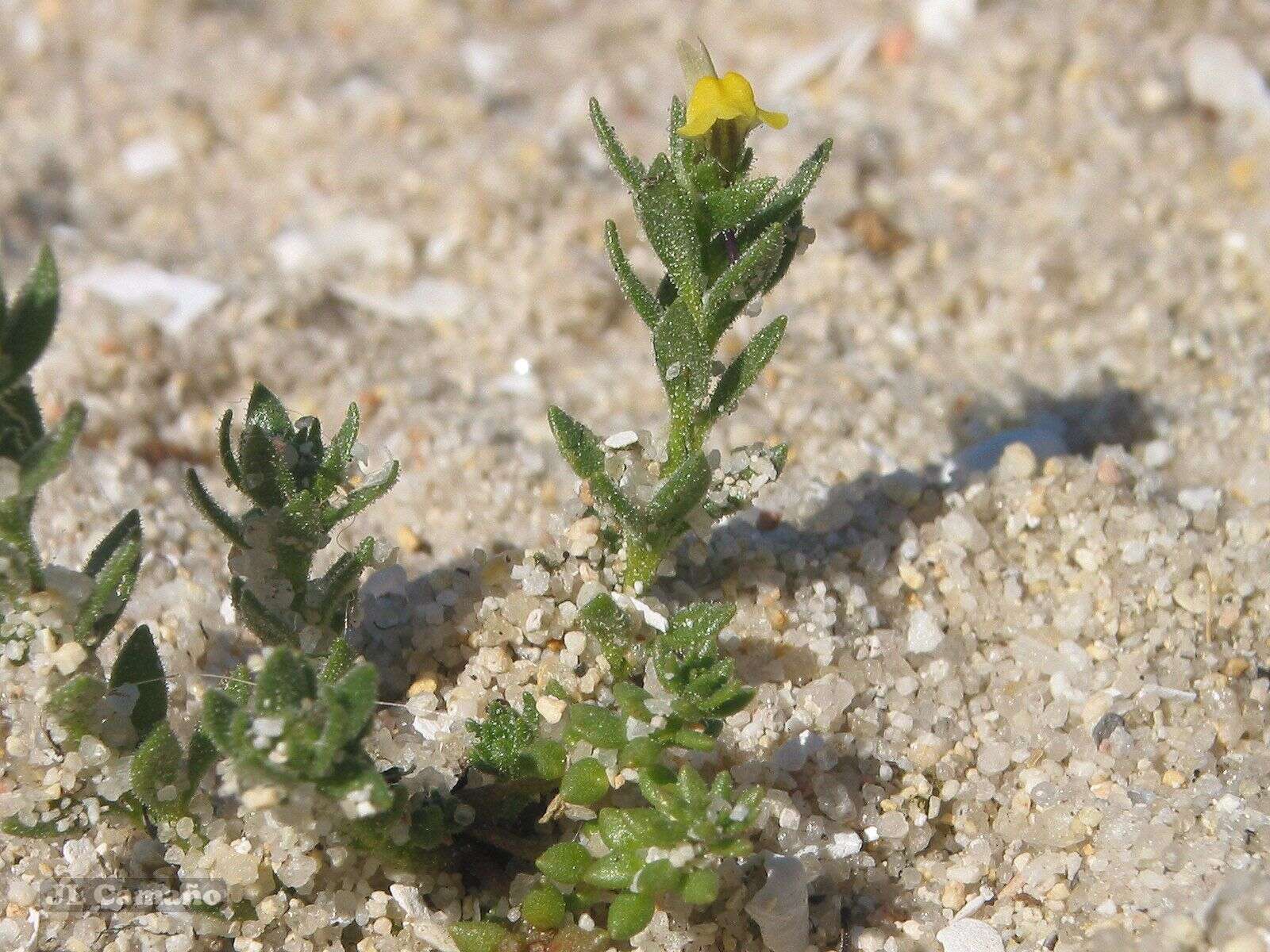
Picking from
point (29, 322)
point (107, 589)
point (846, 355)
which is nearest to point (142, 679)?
point (107, 589)

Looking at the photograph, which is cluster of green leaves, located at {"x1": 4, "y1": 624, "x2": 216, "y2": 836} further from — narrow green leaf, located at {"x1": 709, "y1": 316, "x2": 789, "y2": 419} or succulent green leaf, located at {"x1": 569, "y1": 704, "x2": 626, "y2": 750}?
narrow green leaf, located at {"x1": 709, "y1": 316, "x2": 789, "y2": 419}

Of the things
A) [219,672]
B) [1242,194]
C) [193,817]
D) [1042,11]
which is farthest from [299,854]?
[1042,11]

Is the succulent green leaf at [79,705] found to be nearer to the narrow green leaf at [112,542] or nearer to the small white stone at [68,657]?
the small white stone at [68,657]

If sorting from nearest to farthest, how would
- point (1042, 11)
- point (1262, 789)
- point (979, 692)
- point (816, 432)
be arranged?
point (1262, 789) < point (979, 692) < point (816, 432) < point (1042, 11)

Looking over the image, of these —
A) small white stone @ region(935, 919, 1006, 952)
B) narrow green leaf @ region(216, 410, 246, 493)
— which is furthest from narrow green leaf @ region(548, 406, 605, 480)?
small white stone @ region(935, 919, 1006, 952)

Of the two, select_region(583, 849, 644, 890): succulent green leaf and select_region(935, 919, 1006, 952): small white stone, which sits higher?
select_region(583, 849, 644, 890): succulent green leaf

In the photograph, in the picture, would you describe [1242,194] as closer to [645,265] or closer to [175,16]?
[645,265]
